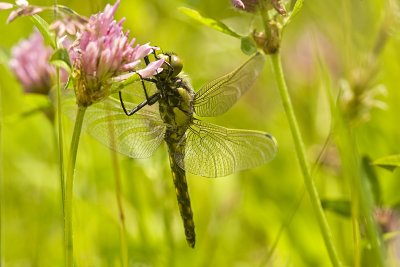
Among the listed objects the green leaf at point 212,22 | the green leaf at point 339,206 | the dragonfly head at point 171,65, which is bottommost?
the green leaf at point 339,206

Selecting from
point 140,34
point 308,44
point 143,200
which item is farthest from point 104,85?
point 308,44

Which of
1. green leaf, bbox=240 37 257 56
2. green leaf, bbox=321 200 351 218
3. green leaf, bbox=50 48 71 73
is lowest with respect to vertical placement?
green leaf, bbox=321 200 351 218

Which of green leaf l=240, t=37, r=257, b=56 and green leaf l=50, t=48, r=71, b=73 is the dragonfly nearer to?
green leaf l=240, t=37, r=257, b=56

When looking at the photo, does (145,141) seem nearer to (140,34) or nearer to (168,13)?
(140,34)

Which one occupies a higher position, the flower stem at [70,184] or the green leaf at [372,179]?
the flower stem at [70,184]

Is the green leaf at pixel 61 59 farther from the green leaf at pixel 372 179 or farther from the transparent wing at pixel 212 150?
the green leaf at pixel 372 179

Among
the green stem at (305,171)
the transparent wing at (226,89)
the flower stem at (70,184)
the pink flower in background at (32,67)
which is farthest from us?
the pink flower in background at (32,67)

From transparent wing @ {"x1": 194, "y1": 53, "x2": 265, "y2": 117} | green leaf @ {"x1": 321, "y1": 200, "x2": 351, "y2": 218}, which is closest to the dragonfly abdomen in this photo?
transparent wing @ {"x1": 194, "y1": 53, "x2": 265, "y2": 117}

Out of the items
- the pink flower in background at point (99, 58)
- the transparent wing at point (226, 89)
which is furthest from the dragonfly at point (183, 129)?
the pink flower in background at point (99, 58)
